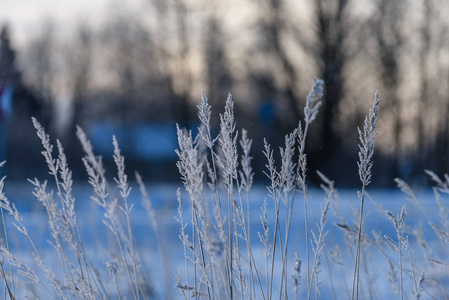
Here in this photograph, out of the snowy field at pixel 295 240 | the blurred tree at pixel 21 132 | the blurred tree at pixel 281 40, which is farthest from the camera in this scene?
the blurred tree at pixel 21 132

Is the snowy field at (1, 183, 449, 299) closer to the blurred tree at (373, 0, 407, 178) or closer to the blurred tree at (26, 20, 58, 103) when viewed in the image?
the blurred tree at (373, 0, 407, 178)

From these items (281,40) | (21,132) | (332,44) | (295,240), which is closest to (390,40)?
(332,44)

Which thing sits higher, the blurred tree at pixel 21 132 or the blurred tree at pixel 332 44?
the blurred tree at pixel 332 44

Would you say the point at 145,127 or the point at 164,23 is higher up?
the point at 164,23

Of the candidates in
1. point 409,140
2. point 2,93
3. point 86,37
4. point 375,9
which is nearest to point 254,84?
point 375,9

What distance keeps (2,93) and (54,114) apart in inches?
705

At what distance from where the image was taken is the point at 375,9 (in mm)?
14531

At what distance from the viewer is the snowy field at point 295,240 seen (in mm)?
2719

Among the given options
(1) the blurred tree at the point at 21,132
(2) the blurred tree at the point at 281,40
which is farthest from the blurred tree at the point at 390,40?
(1) the blurred tree at the point at 21,132

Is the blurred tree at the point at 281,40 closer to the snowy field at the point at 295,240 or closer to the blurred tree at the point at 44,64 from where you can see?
the snowy field at the point at 295,240

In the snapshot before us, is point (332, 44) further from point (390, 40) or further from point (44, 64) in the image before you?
point (44, 64)

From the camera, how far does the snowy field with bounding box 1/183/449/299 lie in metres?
2.72

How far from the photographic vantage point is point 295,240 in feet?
27.3

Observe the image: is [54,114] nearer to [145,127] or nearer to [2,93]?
[145,127]
